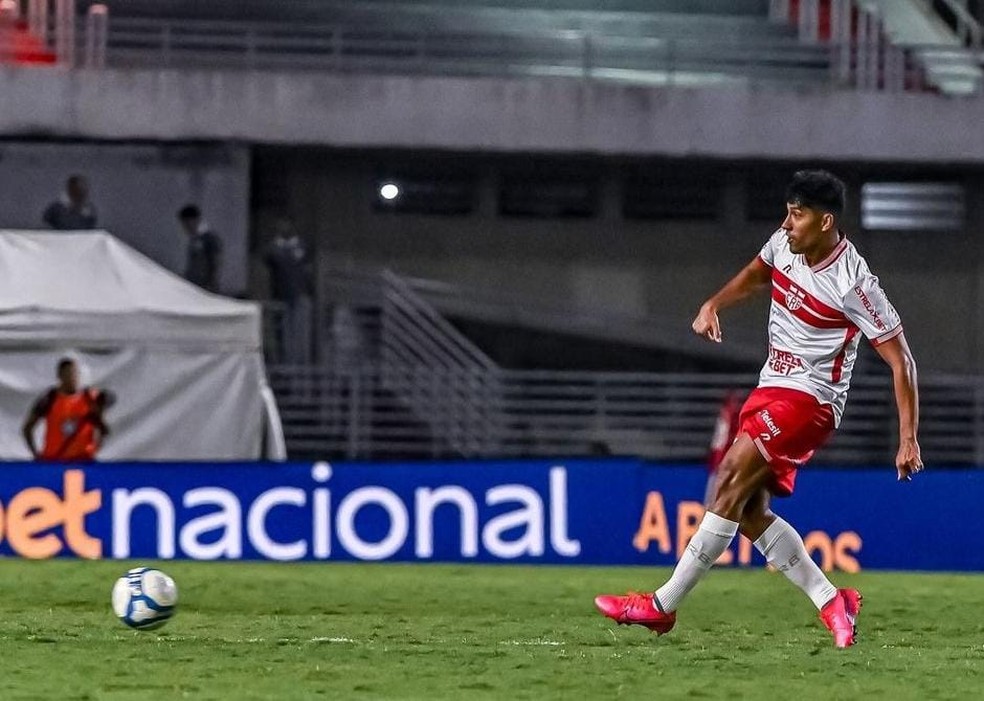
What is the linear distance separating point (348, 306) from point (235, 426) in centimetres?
434

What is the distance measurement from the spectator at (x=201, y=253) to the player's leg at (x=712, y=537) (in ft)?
47.2

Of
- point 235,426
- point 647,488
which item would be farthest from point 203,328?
point 647,488

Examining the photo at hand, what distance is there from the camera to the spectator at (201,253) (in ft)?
73.5

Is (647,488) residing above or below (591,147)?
below

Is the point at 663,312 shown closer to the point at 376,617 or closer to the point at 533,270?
the point at 533,270

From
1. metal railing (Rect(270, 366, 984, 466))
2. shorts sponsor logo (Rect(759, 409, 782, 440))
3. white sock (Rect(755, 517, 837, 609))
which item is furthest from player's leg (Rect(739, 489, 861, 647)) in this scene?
metal railing (Rect(270, 366, 984, 466))

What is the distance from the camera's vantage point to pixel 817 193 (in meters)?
8.30

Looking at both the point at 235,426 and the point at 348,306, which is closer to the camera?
the point at 235,426

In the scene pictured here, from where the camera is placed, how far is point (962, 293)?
2706cm

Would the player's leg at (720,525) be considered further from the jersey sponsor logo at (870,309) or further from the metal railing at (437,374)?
the metal railing at (437,374)

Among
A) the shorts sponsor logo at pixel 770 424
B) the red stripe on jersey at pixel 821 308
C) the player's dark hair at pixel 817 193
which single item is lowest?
the shorts sponsor logo at pixel 770 424

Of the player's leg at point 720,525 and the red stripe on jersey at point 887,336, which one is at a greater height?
the red stripe on jersey at point 887,336

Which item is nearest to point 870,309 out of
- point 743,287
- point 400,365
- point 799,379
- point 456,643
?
point 799,379

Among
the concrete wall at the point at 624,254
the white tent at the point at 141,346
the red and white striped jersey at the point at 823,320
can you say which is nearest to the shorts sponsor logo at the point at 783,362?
the red and white striped jersey at the point at 823,320
